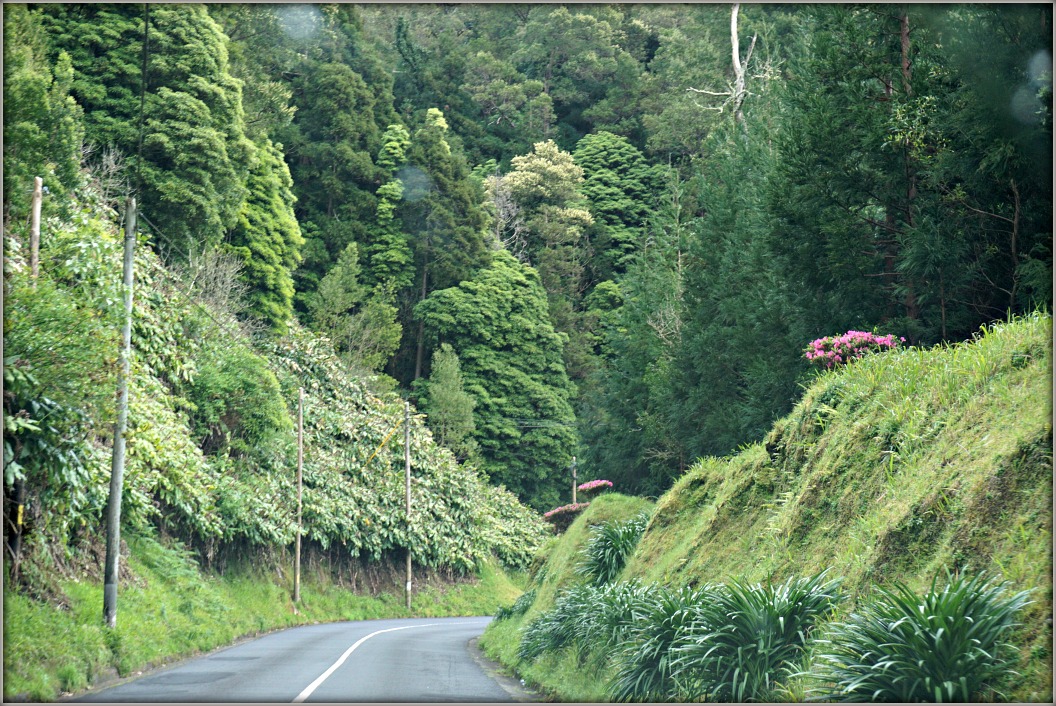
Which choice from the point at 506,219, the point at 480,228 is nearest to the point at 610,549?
the point at 480,228

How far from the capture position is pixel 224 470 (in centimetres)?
2956

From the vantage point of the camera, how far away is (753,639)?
882cm

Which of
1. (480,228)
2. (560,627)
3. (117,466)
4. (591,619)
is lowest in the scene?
(560,627)

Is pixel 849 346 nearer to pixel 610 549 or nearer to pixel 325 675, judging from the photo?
pixel 610 549

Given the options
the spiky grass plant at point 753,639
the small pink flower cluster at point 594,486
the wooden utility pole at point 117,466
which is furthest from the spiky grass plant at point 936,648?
the small pink flower cluster at point 594,486

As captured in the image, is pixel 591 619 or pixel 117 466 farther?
pixel 117 466

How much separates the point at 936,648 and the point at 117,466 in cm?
1436

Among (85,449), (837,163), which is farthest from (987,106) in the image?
(85,449)

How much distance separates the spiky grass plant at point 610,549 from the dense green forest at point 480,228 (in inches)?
229

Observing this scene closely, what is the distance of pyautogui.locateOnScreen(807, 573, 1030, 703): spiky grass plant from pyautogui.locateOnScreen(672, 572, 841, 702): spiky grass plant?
4.50ft

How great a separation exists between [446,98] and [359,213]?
1468 cm

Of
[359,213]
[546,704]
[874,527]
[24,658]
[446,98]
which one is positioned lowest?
[546,704]

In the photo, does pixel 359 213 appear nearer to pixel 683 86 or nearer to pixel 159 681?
pixel 683 86

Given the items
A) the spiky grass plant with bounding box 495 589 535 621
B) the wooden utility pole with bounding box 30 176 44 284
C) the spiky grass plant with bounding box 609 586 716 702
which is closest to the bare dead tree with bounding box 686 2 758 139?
the spiky grass plant with bounding box 495 589 535 621
